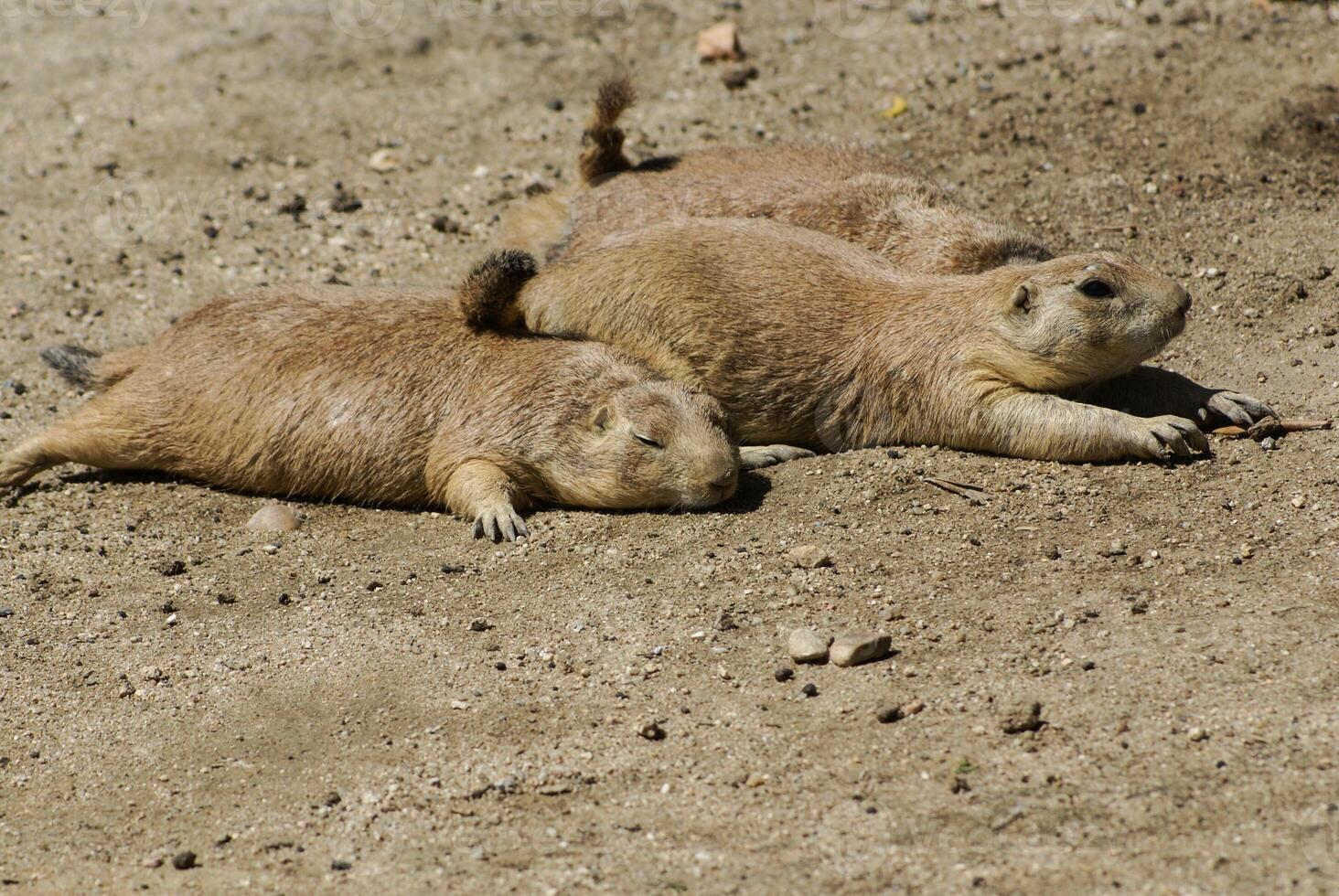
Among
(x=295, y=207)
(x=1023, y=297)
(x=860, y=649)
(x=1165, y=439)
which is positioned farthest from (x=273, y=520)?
(x=1165, y=439)

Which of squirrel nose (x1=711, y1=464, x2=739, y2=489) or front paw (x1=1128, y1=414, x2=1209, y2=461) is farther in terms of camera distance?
squirrel nose (x1=711, y1=464, x2=739, y2=489)

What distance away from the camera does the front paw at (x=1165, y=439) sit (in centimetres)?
686

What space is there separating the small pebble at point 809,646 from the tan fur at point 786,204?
3515 millimetres

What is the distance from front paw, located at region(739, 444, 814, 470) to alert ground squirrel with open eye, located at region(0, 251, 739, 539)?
1.35 ft

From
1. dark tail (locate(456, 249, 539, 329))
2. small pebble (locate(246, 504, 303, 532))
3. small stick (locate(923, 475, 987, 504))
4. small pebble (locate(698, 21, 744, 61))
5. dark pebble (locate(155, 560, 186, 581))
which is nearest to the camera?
small stick (locate(923, 475, 987, 504))

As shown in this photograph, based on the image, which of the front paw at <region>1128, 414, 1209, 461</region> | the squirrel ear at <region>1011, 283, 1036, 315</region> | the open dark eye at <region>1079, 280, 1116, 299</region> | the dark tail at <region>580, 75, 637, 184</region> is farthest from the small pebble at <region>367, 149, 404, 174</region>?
the front paw at <region>1128, 414, 1209, 461</region>

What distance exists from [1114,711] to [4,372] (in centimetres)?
751

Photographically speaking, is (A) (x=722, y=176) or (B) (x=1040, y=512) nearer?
(B) (x=1040, y=512)

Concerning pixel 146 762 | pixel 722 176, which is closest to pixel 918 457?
pixel 722 176

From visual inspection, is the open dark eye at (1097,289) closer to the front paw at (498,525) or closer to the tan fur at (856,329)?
the tan fur at (856,329)

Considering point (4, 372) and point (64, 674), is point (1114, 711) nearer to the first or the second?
point (64, 674)

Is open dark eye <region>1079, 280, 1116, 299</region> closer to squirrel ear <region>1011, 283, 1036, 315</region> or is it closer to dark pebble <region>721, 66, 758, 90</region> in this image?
squirrel ear <region>1011, 283, 1036, 315</region>

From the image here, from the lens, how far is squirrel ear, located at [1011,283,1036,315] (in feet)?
24.0

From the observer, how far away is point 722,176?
890 centimetres
